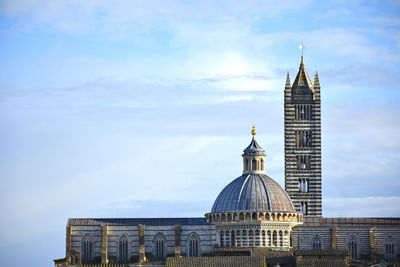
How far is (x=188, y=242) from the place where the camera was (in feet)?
363

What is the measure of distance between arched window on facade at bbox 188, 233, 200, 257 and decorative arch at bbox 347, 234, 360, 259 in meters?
14.1

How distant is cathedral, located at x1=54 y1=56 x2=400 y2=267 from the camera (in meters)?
107

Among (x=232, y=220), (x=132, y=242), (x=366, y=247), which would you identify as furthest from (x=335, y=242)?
(x=132, y=242)

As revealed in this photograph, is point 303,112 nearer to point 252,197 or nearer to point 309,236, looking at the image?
point 309,236

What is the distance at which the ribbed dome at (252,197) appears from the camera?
108688mm

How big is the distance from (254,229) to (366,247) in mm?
11617

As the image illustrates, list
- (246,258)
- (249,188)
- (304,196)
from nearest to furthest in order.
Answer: (246,258) < (249,188) < (304,196)

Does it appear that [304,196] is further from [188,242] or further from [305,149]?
[188,242]

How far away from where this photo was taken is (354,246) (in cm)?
11244

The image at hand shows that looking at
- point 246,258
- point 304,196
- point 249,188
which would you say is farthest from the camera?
point 304,196

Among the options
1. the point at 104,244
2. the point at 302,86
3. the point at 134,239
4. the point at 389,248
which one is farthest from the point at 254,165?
the point at 302,86

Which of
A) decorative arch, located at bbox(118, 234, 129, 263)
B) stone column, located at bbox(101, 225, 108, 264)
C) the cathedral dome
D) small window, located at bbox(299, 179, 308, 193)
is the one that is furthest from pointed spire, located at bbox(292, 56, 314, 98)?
stone column, located at bbox(101, 225, 108, 264)

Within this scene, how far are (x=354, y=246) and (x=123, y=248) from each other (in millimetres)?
21425

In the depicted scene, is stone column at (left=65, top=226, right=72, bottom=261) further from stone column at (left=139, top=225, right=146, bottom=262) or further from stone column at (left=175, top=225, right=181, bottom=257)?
stone column at (left=175, top=225, right=181, bottom=257)
